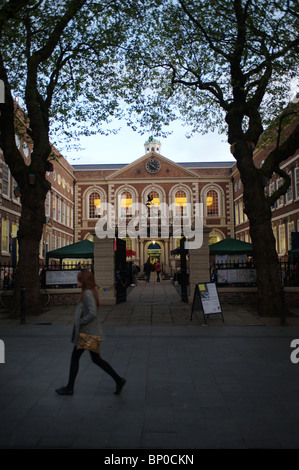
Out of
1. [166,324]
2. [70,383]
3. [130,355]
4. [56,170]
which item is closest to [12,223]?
[56,170]

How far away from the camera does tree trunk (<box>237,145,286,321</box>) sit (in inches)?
454

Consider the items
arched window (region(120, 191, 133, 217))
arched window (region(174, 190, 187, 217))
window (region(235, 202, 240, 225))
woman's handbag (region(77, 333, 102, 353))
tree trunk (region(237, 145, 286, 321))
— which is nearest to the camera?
woman's handbag (region(77, 333, 102, 353))

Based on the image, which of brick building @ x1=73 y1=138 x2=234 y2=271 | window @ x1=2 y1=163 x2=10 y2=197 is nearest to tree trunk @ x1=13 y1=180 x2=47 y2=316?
window @ x1=2 y1=163 x2=10 y2=197

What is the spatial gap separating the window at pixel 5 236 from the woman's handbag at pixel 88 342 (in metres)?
20.8

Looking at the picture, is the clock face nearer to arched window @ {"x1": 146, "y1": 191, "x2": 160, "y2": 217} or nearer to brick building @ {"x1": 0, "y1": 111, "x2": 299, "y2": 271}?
brick building @ {"x1": 0, "y1": 111, "x2": 299, "y2": 271}

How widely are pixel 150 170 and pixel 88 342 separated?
4000cm

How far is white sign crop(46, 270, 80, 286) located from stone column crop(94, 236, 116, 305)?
1010 millimetres

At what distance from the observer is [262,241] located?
11852mm

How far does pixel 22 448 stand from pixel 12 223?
2377cm

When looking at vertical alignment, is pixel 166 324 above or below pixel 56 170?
below

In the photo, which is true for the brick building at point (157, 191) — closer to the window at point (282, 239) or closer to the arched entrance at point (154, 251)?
the arched entrance at point (154, 251)

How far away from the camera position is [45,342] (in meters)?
8.20

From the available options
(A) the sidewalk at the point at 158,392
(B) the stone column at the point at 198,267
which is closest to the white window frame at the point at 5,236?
(B) the stone column at the point at 198,267
